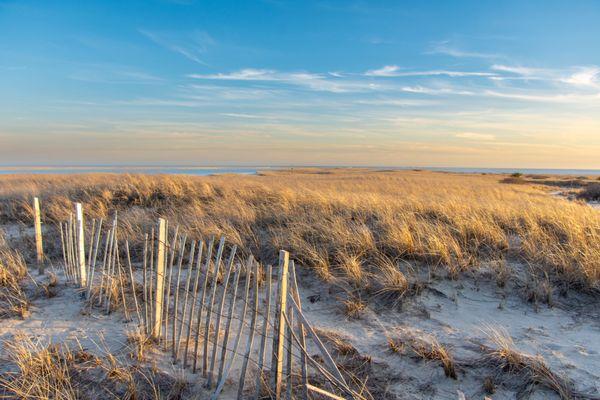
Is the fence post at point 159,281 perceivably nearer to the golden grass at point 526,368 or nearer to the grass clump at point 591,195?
the golden grass at point 526,368

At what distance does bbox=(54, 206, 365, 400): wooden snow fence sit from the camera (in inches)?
107

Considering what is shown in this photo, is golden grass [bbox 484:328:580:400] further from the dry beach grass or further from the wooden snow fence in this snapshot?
the wooden snow fence

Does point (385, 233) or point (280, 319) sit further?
point (385, 233)

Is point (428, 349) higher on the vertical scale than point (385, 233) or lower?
lower

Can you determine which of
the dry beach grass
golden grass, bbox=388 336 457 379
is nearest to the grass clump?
the dry beach grass

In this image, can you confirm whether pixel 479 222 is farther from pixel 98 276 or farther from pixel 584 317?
pixel 98 276

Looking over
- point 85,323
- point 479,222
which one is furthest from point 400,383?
point 479,222

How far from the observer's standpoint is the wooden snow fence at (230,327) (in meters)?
2.72

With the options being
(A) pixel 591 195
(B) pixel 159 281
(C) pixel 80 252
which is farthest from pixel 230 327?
(A) pixel 591 195

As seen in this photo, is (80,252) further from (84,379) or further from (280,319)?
(280,319)

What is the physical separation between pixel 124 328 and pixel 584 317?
214 inches

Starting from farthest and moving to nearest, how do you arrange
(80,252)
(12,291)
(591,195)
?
(591,195)
(80,252)
(12,291)

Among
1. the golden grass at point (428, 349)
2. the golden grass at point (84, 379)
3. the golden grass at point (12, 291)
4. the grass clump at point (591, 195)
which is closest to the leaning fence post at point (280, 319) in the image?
the golden grass at point (84, 379)

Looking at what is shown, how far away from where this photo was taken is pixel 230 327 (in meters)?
3.94
